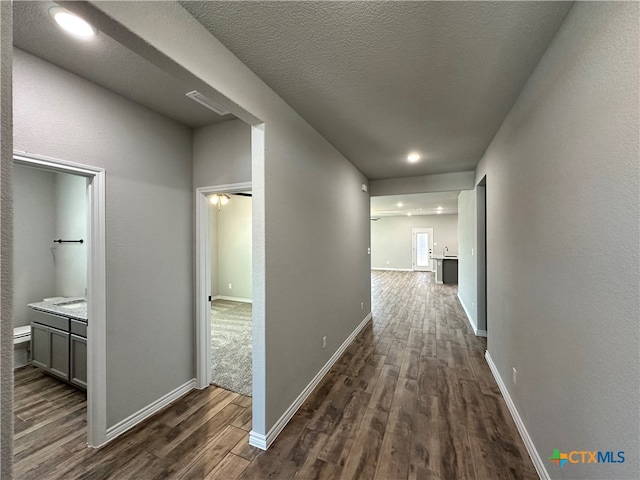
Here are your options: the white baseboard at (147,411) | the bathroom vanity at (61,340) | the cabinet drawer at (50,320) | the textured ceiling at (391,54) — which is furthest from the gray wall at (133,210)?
the textured ceiling at (391,54)

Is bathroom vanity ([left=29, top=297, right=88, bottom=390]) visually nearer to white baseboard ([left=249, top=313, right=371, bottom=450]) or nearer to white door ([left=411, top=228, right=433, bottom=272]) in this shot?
white baseboard ([left=249, top=313, right=371, bottom=450])

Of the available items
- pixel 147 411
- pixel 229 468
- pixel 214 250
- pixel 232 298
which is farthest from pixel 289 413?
pixel 214 250

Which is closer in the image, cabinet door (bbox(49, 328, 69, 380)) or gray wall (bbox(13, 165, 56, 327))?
cabinet door (bbox(49, 328, 69, 380))

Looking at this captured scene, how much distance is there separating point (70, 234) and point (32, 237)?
432 mm

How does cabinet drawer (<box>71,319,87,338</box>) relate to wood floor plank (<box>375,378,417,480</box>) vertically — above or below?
above

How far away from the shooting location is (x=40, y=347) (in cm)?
289

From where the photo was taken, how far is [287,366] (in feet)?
7.11

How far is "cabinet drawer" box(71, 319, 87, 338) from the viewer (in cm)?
244

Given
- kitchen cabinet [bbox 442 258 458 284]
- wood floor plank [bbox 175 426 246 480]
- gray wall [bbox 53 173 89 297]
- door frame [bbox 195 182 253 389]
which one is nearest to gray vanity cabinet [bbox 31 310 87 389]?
gray wall [bbox 53 173 89 297]

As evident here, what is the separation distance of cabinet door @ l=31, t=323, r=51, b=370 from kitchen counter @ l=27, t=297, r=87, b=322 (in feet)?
0.73

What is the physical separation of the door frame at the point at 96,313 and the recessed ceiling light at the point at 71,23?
835 mm

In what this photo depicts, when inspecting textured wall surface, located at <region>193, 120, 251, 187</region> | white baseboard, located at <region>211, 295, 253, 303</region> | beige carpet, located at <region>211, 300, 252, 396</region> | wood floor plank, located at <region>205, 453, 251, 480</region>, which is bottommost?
beige carpet, located at <region>211, 300, 252, 396</region>

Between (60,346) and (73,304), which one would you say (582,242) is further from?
(73,304)

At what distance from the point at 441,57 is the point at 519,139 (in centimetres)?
99
